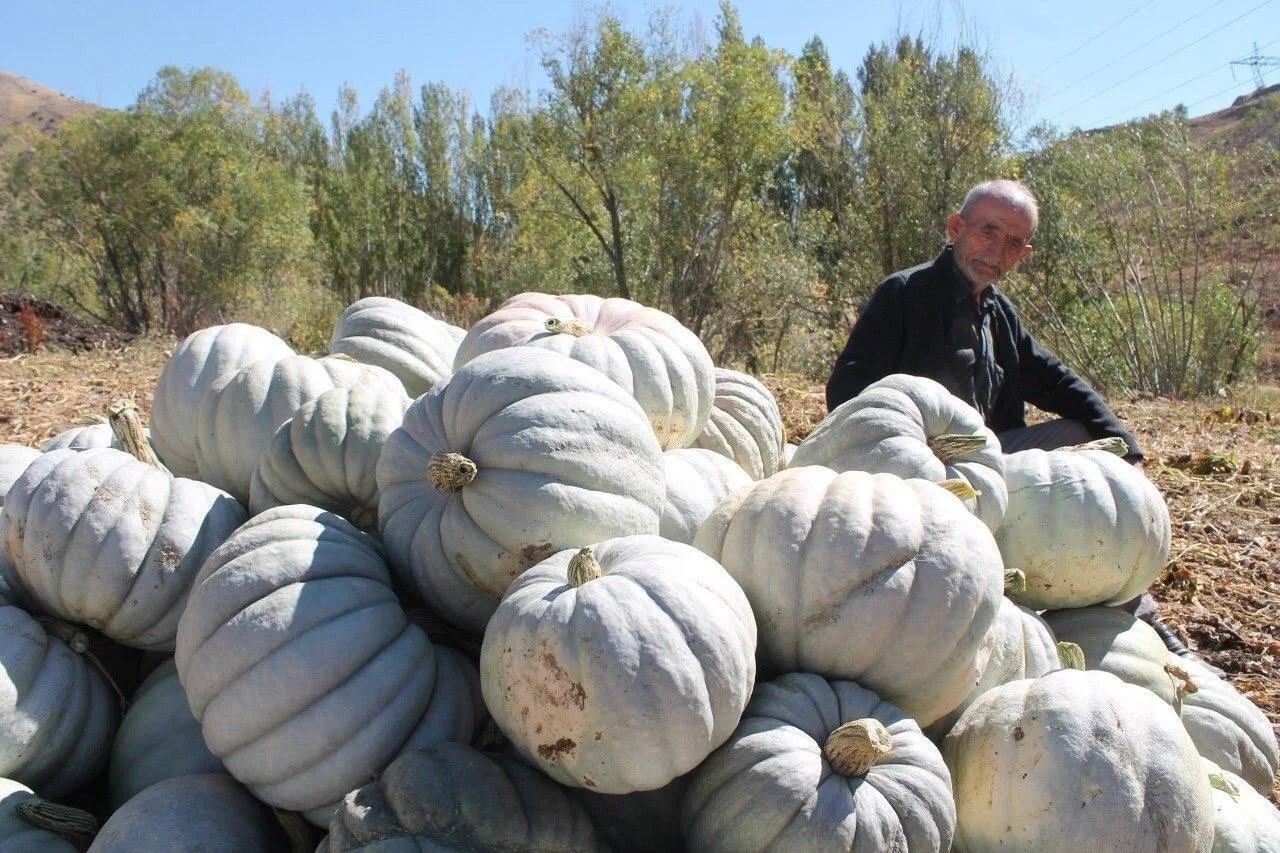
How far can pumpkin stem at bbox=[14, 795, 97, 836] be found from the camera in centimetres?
188

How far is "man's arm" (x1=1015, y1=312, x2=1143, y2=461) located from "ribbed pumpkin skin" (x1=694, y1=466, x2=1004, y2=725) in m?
2.90

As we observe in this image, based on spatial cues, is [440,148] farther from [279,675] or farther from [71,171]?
[279,675]

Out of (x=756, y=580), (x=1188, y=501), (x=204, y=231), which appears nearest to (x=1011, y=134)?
(x=1188, y=501)

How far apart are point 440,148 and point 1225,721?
108ft

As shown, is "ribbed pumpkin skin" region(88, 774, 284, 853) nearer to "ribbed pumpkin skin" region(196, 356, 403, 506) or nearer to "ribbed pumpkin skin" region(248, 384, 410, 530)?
"ribbed pumpkin skin" region(248, 384, 410, 530)

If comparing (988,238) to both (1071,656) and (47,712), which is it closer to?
(1071,656)

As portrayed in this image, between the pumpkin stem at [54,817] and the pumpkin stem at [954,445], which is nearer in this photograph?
the pumpkin stem at [54,817]

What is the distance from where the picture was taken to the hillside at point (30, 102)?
87062 mm

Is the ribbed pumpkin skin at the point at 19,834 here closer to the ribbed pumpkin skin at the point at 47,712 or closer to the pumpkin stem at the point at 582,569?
the ribbed pumpkin skin at the point at 47,712

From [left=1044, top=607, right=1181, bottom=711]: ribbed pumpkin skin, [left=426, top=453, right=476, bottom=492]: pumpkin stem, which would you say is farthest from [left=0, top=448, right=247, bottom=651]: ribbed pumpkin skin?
[left=1044, top=607, right=1181, bottom=711]: ribbed pumpkin skin

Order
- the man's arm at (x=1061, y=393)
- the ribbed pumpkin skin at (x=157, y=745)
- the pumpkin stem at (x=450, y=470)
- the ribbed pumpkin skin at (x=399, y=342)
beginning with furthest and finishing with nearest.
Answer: the man's arm at (x=1061, y=393), the ribbed pumpkin skin at (x=399, y=342), the ribbed pumpkin skin at (x=157, y=745), the pumpkin stem at (x=450, y=470)

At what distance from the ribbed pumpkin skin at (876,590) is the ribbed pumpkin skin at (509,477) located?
0.30 metres

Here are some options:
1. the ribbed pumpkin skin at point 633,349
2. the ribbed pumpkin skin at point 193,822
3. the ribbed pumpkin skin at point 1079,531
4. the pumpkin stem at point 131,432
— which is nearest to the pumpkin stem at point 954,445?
the ribbed pumpkin skin at point 1079,531

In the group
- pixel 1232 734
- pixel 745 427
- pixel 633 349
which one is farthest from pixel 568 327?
pixel 1232 734
